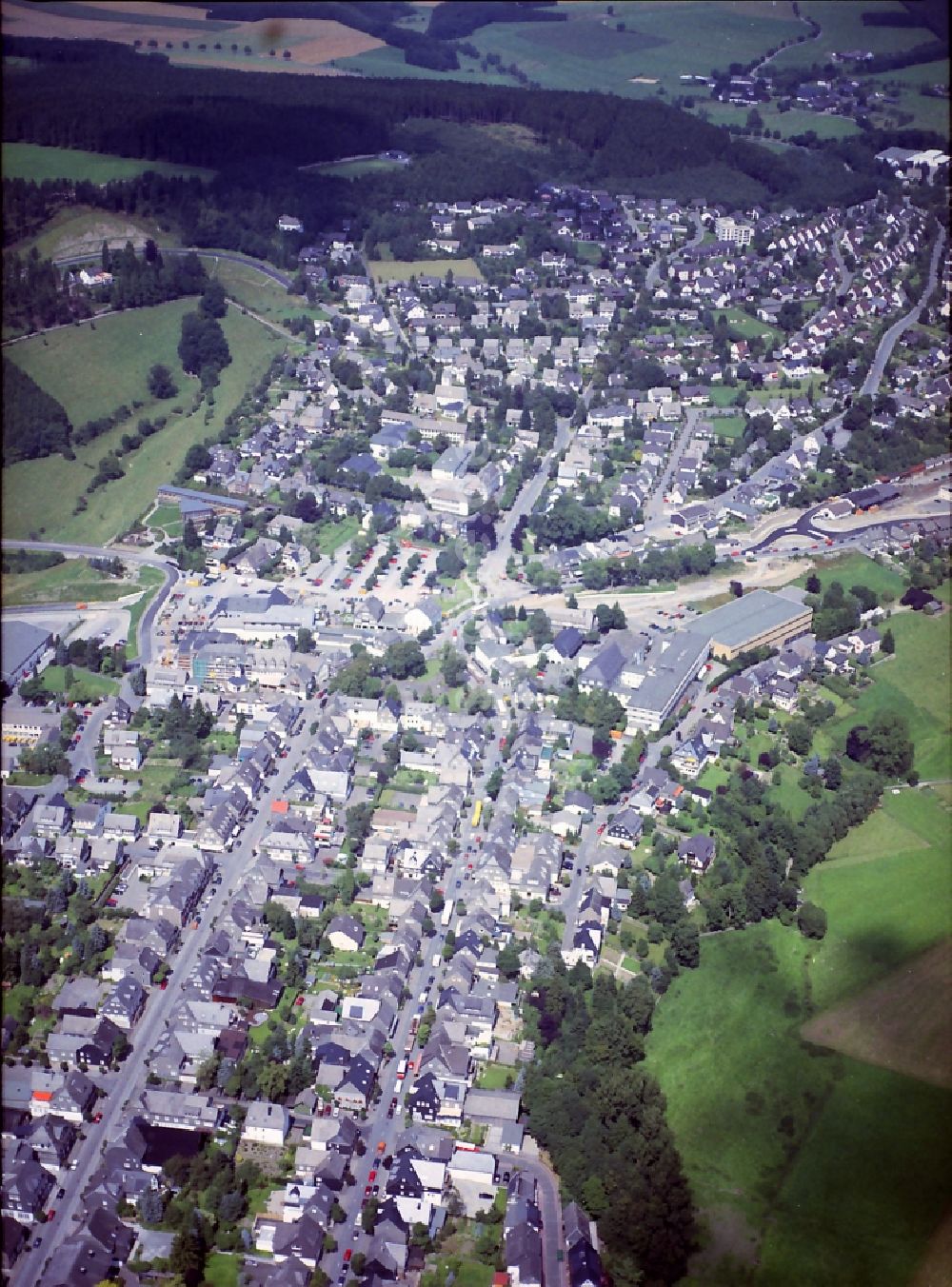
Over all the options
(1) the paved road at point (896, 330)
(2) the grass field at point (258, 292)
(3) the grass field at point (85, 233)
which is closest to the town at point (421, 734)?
(1) the paved road at point (896, 330)

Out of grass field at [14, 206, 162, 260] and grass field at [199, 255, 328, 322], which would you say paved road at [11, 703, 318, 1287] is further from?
grass field at [14, 206, 162, 260]

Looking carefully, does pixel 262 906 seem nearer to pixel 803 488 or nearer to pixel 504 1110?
pixel 504 1110

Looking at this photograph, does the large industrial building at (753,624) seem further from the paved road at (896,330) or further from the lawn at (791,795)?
the paved road at (896,330)

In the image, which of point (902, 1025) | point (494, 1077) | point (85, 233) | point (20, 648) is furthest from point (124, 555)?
point (902, 1025)

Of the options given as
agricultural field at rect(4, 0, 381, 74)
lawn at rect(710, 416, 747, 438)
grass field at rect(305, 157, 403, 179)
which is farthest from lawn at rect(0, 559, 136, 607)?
agricultural field at rect(4, 0, 381, 74)

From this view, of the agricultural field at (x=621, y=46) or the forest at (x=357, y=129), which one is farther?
the agricultural field at (x=621, y=46)

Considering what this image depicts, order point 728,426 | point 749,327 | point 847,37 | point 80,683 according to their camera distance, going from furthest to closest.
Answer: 1. point 847,37
2. point 749,327
3. point 728,426
4. point 80,683

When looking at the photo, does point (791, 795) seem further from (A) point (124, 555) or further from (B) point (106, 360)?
(B) point (106, 360)
